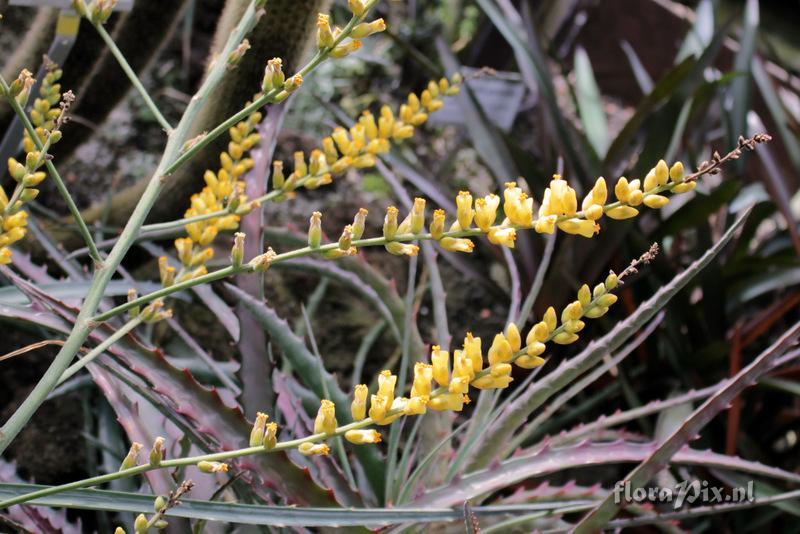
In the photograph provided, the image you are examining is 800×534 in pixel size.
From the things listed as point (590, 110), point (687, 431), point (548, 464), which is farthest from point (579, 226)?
point (590, 110)

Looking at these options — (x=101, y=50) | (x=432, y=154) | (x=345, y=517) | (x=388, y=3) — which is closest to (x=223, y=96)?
(x=101, y=50)

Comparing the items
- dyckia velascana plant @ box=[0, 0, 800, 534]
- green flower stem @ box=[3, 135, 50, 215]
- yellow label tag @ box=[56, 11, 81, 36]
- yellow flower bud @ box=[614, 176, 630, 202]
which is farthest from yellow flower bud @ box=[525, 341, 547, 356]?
yellow label tag @ box=[56, 11, 81, 36]

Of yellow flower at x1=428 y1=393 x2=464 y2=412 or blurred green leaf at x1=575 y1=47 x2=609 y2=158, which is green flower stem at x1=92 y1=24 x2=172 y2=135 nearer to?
yellow flower at x1=428 y1=393 x2=464 y2=412

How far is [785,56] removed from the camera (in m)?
1.95

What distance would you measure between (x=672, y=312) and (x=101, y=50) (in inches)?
37.3

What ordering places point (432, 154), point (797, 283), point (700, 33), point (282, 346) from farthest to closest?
1. point (432, 154)
2. point (700, 33)
3. point (797, 283)
4. point (282, 346)

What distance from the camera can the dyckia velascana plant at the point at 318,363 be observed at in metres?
0.45

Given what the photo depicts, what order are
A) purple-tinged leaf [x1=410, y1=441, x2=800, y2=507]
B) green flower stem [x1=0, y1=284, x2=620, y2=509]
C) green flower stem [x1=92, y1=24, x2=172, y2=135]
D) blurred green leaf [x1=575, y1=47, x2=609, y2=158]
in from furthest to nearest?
1. blurred green leaf [x1=575, y1=47, x2=609, y2=158]
2. purple-tinged leaf [x1=410, y1=441, x2=800, y2=507]
3. green flower stem [x1=92, y1=24, x2=172, y2=135]
4. green flower stem [x1=0, y1=284, x2=620, y2=509]

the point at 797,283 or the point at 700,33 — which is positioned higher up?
the point at 700,33

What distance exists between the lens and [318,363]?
78cm

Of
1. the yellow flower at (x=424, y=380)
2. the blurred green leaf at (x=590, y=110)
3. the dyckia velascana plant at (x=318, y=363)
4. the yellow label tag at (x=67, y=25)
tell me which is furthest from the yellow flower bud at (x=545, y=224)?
the blurred green leaf at (x=590, y=110)

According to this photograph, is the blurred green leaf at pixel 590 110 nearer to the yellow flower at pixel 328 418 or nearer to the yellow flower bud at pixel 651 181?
the yellow flower bud at pixel 651 181

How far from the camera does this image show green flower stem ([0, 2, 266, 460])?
450 millimetres

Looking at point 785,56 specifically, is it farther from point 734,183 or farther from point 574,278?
point 574,278
